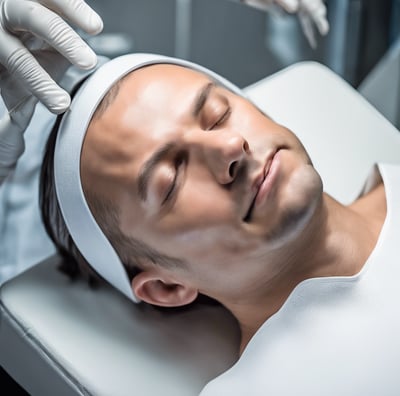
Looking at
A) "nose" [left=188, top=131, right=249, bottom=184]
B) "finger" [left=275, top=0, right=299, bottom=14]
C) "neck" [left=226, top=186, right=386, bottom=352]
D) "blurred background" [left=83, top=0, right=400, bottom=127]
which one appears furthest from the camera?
"blurred background" [left=83, top=0, right=400, bottom=127]

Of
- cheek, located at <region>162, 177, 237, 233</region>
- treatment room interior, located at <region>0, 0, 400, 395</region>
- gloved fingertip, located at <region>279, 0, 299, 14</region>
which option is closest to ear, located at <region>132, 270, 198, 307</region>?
cheek, located at <region>162, 177, 237, 233</region>

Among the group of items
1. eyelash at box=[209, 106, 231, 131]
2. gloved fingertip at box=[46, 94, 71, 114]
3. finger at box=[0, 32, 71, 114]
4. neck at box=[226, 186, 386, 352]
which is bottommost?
neck at box=[226, 186, 386, 352]

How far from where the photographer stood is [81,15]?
1.24 meters

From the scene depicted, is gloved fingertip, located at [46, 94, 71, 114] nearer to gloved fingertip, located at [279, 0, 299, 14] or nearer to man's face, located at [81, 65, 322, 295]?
man's face, located at [81, 65, 322, 295]

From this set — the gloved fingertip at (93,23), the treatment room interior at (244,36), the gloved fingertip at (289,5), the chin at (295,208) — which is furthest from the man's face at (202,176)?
the treatment room interior at (244,36)

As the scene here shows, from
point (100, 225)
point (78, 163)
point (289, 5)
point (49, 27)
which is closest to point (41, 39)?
point (49, 27)

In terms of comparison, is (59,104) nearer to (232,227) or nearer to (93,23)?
(93,23)

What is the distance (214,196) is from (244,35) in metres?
1.58

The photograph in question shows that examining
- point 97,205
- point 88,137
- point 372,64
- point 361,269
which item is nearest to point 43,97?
point 88,137

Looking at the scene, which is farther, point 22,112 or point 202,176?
point 22,112

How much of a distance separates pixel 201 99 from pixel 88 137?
201 mm

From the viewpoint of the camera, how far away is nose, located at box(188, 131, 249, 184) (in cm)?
116

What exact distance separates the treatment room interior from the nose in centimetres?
128

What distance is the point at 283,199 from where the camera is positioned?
46.1 inches
